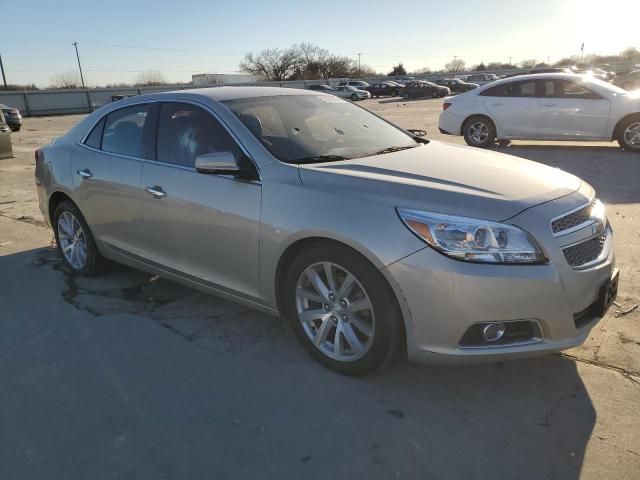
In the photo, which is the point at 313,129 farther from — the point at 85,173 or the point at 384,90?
the point at 384,90

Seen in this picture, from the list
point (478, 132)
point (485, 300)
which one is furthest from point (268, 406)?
point (478, 132)

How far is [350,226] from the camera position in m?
2.72

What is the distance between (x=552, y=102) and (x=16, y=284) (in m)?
9.89

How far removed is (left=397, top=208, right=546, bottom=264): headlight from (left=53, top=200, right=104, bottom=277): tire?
3.25 m

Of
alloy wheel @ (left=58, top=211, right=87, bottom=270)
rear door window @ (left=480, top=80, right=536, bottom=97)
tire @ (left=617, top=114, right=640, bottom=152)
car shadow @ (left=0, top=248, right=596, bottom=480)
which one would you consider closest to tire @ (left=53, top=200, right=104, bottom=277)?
alloy wheel @ (left=58, top=211, right=87, bottom=270)

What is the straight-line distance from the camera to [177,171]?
3.63 m

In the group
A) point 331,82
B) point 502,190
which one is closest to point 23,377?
point 502,190

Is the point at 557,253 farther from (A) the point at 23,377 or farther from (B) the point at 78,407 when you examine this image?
(A) the point at 23,377

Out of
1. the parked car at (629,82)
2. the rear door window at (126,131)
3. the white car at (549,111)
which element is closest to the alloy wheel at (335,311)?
the rear door window at (126,131)

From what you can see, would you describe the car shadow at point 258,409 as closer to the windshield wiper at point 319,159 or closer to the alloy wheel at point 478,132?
the windshield wiper at point 319,159

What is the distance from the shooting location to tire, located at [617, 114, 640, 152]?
10086mm

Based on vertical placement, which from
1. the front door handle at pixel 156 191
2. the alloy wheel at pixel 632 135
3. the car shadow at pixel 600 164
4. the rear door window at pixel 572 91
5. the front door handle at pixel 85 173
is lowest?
the car shadow at pixel 600 164

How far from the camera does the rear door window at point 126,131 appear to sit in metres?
4.05

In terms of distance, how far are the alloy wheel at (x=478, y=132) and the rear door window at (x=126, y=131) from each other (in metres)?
8.87
